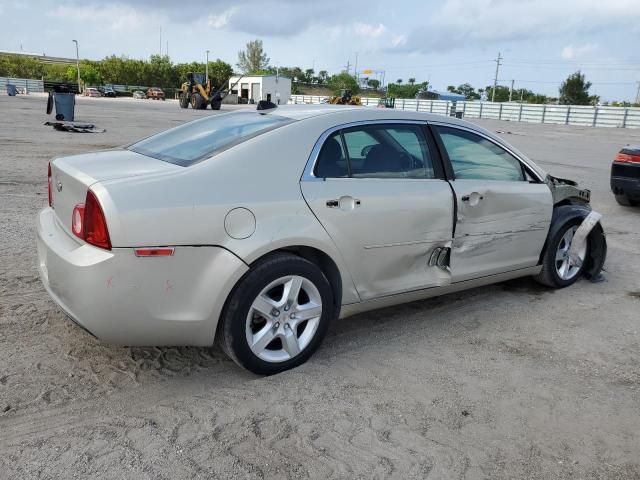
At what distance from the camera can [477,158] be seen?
4.25 meters

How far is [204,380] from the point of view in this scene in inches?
127

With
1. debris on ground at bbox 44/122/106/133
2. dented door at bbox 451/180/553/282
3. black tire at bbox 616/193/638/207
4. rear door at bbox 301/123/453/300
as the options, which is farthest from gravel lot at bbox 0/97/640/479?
debris on ground at bbox 44/122/106/133

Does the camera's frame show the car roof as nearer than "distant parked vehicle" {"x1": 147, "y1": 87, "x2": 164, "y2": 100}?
Yes

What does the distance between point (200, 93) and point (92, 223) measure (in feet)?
129

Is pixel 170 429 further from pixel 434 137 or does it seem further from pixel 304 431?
pixel 434 137

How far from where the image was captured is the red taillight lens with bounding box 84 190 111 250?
2.73 metres

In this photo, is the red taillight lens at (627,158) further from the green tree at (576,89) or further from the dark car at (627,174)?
the green tree at (576,89)

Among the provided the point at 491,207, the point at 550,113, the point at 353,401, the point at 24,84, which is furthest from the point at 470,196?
the point at 24,84

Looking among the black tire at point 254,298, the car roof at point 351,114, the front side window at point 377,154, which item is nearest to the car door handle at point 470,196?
the front side window at point 377,154

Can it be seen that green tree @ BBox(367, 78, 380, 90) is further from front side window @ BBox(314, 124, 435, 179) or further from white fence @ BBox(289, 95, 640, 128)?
front side window @ BBox(314, 124, 435, 179)

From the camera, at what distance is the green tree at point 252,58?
11944cm

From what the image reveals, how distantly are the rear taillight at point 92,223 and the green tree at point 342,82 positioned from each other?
11511cm

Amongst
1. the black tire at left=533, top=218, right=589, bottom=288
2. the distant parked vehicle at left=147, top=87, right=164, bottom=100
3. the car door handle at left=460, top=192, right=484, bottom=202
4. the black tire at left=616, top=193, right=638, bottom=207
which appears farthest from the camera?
the distant parked vehicle at left=147, top=87, right=164, bottom=100

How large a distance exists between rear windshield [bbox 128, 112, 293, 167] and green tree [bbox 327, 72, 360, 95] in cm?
11384
